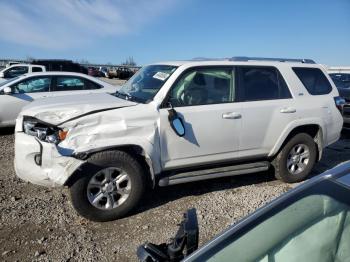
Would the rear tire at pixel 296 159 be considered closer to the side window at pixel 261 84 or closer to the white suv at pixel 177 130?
the white suv at pixel 177 130

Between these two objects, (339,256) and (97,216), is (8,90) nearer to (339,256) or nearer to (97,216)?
(97,216)

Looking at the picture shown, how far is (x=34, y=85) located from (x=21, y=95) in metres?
0.42

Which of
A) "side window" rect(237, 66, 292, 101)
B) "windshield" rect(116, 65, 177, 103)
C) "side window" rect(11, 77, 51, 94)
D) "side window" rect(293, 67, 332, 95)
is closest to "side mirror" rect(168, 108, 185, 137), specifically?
"windshield" rect(116, 65, 177, 103)

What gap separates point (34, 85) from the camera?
949 cm

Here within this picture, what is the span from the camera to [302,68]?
20.3ft

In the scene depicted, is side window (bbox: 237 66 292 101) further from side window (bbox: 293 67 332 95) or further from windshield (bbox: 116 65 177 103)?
windshield (bbox: 116 65 177 103)

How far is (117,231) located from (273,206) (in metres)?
2.74

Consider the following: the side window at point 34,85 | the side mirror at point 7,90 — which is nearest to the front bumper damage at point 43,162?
the side mirror at point 7,90

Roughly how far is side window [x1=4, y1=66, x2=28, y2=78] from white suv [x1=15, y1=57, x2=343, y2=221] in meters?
14.5

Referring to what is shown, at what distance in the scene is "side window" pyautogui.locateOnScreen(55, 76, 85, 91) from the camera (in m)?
9.62

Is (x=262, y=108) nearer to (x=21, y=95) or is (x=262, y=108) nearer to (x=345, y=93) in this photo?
(x=345, y=93)

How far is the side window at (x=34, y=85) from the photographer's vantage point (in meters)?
9.41

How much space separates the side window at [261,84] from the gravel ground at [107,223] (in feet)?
4.58

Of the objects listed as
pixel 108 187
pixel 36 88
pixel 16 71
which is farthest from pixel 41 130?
pixel 16 71
